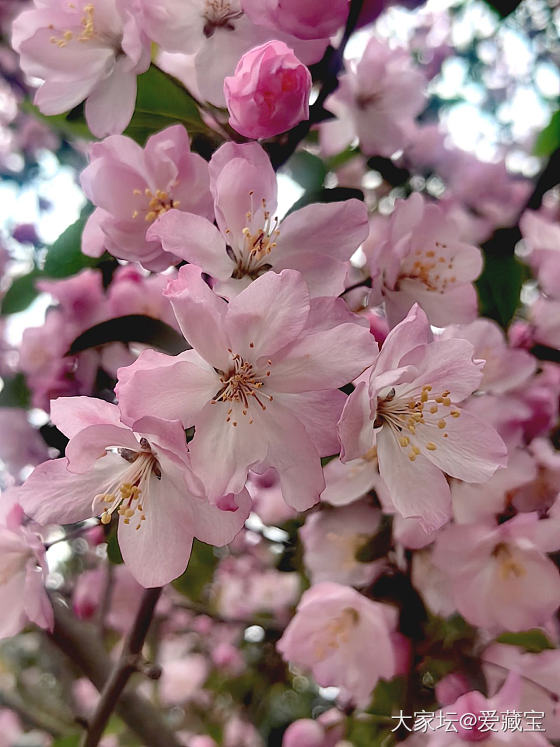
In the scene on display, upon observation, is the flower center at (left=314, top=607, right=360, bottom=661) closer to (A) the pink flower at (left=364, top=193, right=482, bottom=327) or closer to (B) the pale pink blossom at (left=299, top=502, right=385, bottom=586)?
(B) the pale pink blossom at (left=299, top=502, right=385, bottom=586)

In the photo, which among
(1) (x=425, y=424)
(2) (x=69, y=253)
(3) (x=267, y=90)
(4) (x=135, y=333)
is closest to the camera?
(3) (x=267, y=90)

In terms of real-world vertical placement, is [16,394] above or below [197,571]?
above

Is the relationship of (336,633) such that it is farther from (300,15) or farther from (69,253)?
(300,15)

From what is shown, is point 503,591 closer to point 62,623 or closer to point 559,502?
point 559,502

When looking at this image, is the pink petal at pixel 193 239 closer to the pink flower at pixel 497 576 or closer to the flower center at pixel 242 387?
the flower center at pixel 242 387

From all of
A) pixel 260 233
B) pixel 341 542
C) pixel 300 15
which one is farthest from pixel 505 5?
pixel 341 542

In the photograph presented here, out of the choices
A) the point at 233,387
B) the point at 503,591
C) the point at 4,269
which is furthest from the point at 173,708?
the point at 233,387

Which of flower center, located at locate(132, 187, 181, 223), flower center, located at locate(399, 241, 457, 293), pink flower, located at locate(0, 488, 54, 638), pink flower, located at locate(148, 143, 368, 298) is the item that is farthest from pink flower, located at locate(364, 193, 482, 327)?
pink flower, located at locate(0, 488, 54, 638)
